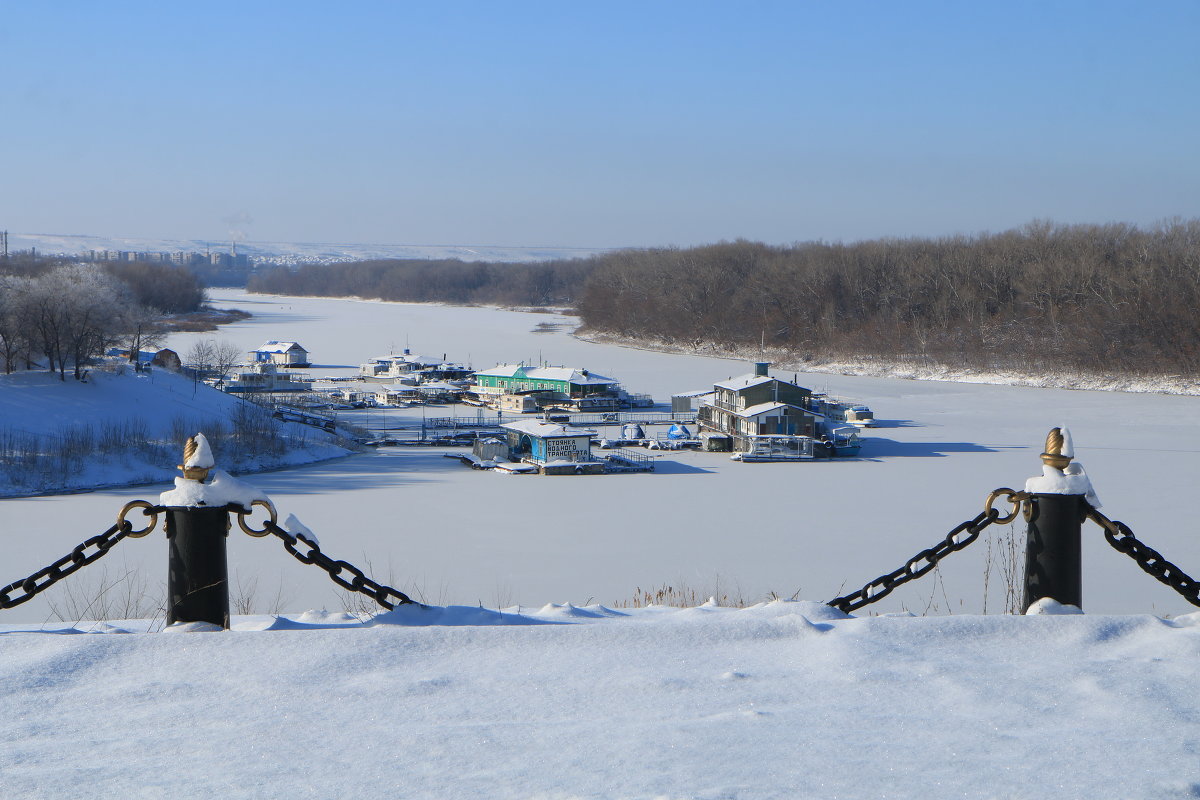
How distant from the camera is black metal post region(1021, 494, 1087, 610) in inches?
123

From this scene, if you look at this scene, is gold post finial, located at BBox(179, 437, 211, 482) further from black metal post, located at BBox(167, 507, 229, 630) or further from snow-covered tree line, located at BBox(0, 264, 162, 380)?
snow-covered tree line, located at BBox(0, 264, 162, 380)

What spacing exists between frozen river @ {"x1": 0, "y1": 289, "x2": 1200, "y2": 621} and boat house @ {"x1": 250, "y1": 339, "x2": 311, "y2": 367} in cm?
2269

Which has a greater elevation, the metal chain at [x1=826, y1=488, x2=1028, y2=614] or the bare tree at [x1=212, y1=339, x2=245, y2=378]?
the metal chain at [x1=826, y1=488, x2=1028, y2=614]

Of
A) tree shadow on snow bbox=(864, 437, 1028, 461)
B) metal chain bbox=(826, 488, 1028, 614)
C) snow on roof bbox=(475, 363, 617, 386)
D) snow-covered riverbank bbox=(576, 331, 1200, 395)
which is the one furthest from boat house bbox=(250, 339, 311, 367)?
metal chain bbox=(826, 488, 1028, 614)

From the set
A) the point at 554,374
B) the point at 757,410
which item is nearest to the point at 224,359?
the point at 554,374

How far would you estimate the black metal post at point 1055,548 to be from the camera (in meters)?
3.12

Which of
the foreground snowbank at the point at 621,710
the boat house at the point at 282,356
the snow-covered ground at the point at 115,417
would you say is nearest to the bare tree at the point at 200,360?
the boat house at the point at 282,356

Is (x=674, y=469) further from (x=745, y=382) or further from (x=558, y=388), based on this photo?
(x=558, y=388)

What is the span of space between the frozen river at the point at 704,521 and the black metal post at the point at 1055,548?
2.00 m

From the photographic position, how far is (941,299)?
196 feet

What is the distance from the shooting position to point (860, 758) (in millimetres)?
2131

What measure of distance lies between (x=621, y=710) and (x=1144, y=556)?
1784 millimetres

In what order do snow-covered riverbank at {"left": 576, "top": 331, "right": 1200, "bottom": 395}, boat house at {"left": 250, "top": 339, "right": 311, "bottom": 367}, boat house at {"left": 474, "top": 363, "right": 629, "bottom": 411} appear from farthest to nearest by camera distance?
1. boat house at {"left": 250, "top": 339, "right": 311, "bottom": 367}
2. snow-covered riverbank at {"left": 576, "top": 331, "right": 1200, "bottom": 395}
3. boat house at {"left": 474, "top": 363, "right": 629, "bottom": 411}

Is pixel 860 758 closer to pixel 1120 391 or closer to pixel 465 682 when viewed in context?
pixel 465 682
